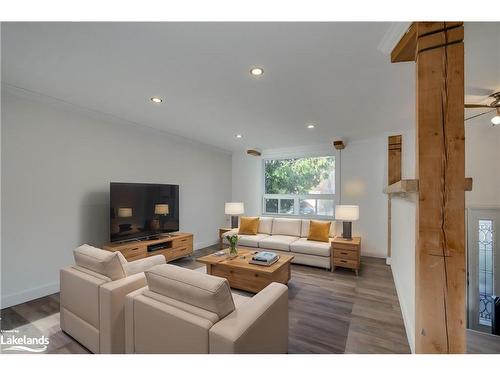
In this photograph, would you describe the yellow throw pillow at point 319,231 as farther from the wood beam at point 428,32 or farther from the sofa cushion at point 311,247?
the wood beam at point 428,32

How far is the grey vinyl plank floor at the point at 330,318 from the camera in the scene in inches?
72.8

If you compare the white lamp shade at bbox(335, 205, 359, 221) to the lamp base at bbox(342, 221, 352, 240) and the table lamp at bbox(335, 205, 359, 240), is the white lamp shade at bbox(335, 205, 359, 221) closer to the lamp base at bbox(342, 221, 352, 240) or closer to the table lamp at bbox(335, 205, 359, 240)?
the table lamp at bbox(335, 205, 359, 240)

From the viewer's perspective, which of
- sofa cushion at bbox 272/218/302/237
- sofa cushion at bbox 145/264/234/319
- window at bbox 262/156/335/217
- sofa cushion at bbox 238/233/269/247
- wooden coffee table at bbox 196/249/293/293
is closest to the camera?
sofa cushion at bbox 145/264/234/319

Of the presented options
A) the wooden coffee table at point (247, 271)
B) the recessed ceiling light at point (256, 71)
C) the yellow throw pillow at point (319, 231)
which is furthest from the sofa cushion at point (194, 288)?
the yellow throw pillow at point (319, 231)

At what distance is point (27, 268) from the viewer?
8.49 feet

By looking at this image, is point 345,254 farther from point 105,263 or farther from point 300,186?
point 105,263

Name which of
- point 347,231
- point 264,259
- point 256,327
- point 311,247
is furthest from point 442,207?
point 347,231

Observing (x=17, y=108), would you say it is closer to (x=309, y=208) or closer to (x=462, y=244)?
(x=462, y=244)

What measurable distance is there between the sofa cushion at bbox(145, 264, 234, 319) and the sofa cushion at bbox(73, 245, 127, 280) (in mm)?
456

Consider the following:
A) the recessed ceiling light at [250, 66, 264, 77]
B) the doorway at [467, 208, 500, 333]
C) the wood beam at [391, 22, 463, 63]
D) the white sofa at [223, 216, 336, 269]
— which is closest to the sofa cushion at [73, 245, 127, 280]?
the recessed ceiling light at [250, 66, 264, 77]

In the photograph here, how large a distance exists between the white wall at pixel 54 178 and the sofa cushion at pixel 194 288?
2249 mm

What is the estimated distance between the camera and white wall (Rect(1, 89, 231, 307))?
2475mm

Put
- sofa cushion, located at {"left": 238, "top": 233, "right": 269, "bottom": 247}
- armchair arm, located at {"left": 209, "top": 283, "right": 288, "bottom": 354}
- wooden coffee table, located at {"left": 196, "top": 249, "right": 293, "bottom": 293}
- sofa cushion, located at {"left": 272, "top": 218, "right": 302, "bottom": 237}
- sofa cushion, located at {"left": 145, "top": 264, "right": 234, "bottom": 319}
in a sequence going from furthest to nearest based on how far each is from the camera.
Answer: sofa cushion, located at {"left": 272, "top": 218, "right": 302, "bottom": 237}
sofa cushion, located at {"left": 238, "top": 233, "right": 269, "bottom": 247}
wooden coffee table, located at {"left": 196, "top": 249, "right": 293, "bottom": 293}
sofa cushion, located at {"left": 145, "top": 264, "right": 234, "bottom": 319}
armchair arm, located at {"left": 209, "top": 283, "right": 288, "bottom": 354}
